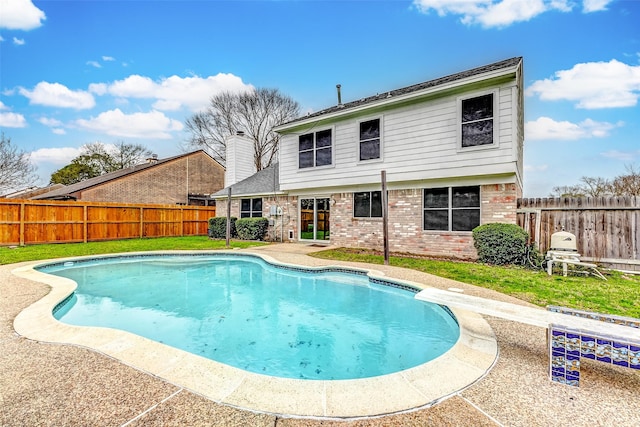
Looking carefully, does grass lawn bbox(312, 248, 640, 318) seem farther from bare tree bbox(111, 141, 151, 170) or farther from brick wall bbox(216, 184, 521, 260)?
bare tree bbox(111, 141, 151, 170)

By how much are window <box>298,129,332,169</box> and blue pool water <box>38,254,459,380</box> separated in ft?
17.1

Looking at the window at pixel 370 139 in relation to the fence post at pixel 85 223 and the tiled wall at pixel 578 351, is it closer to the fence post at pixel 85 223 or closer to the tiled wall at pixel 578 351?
the tiled wall at pixel 578 351

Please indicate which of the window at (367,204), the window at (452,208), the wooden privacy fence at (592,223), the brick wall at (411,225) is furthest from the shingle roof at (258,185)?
the wooden privacy fence at (592,223)

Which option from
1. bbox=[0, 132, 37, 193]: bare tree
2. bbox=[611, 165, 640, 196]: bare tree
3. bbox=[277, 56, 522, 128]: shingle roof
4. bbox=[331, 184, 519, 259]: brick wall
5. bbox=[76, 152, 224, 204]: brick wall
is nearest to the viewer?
bbox=[277, 56, 522, 128]: shingle roof

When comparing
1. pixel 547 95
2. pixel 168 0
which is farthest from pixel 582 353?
pixel 547 95

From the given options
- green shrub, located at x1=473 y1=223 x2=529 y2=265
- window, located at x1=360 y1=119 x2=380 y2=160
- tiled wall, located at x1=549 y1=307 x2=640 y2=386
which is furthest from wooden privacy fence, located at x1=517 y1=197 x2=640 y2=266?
tiled wall, located at x1=549 y1=307 x2=640 y2=386

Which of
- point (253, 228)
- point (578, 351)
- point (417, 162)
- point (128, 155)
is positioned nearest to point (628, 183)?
point (417, 162)

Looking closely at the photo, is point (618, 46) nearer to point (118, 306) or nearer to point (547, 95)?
point (547, 95)

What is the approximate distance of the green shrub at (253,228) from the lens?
1429cm

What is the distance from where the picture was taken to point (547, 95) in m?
13.8

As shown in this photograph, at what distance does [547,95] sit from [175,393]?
59.0 ft

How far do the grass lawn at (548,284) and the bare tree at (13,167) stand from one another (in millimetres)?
24649

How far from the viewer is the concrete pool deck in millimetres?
1973

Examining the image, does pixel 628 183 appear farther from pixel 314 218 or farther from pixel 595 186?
pixel 314 218
